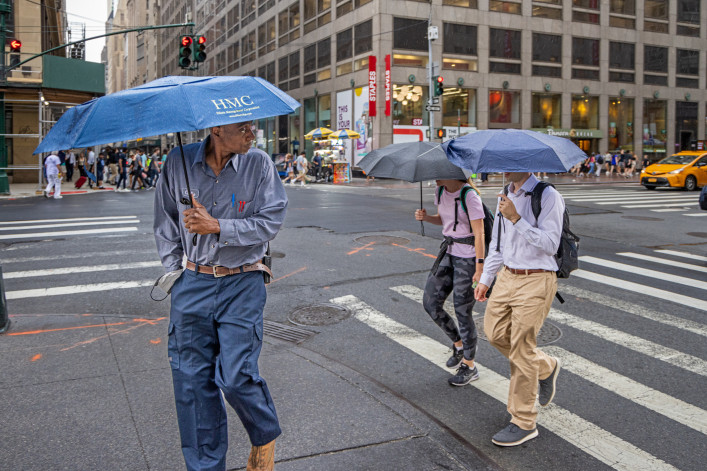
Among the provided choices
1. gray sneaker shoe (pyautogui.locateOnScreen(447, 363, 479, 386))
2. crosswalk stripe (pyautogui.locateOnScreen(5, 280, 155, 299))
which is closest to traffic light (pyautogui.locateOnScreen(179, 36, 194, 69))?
crosswalk stripe (pyautogui.locateOnScreen(5, 280, 155, 299))

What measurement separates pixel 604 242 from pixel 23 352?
10704 millimetres

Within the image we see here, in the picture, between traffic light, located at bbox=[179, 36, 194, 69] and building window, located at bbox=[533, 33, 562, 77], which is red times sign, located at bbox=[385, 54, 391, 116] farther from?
traffic light, located at bbox=[179, 36, 194, 69]

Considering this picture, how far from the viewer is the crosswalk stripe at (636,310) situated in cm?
659

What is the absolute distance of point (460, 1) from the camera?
4175cm

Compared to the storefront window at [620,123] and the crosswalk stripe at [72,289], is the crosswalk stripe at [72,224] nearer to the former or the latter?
the crosswalk stripe at [72,289]

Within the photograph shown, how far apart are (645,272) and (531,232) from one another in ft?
21.7

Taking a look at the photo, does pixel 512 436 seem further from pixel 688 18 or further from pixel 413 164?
pixel 688 18

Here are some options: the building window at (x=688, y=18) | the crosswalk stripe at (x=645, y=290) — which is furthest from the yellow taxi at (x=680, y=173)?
the building window at (x=688, y=18)

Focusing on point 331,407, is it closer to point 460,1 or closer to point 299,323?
point 299,323

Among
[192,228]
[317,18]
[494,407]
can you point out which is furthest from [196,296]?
[317,18]

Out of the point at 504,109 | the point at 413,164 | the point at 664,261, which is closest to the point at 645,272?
the point at 664,261

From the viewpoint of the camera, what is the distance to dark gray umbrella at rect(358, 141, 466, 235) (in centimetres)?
477

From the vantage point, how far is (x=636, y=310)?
721cm

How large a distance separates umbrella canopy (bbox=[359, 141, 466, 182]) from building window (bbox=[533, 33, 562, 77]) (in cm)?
4272
